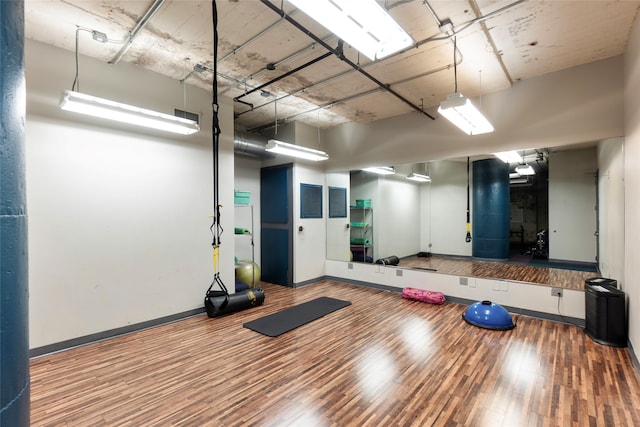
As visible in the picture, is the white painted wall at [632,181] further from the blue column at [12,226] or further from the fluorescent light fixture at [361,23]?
the blue column at [12,226]

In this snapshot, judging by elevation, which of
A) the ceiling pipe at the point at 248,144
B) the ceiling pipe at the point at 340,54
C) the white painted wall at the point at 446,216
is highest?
the ceiling pipe at the point at 340,54

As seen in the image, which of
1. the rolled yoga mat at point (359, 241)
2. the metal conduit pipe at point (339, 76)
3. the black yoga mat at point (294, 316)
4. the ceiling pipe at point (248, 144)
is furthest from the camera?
the rolled yoga mat at point (359, 241)

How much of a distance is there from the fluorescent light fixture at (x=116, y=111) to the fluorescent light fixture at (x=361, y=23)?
2368mm

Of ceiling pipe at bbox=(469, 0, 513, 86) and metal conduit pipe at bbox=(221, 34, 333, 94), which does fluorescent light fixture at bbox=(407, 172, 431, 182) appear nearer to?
ceiling pipe at bbox=(469, 0, 513, 86)

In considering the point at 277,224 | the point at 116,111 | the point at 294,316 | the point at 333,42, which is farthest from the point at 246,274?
the point at 333,42

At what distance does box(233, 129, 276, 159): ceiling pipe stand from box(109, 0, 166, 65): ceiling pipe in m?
2.10

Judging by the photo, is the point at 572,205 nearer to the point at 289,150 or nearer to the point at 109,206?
the point at 289,150

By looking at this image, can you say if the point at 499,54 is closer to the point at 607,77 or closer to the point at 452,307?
the point at 607,77

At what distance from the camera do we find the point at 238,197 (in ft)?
17.8

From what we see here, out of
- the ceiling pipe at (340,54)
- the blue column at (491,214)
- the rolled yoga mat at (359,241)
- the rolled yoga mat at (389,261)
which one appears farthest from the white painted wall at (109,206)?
the blue column at (491,214)

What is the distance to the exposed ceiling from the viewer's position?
2.76 metres

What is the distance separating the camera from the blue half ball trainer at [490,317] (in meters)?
3.89

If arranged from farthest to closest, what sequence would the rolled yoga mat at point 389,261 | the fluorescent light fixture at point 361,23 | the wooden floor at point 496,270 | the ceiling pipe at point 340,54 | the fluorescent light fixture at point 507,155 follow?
the rolled yoga mat at point 389,261, the wooden floor at point 496,270, the fluorescent light fixture at point 507,155, the ceiling pipe at point 340,54, the fluorescent light fixture at point 361,23

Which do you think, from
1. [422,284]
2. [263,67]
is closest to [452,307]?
[422,284]
